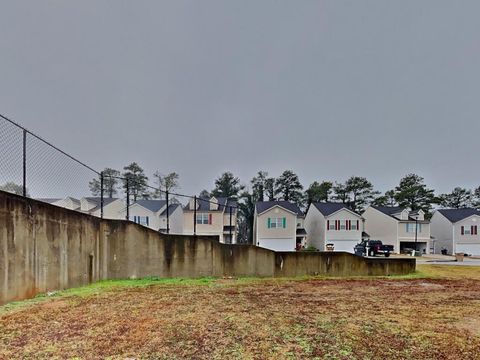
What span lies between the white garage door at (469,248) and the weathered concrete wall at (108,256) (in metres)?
29.1

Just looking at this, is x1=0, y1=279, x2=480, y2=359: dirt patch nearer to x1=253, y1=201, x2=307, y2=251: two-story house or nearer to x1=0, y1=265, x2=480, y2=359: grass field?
x1=0, y1=265, x2=480, y2=359: grass field

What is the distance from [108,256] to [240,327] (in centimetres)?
546

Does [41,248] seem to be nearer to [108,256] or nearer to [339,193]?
[108,256]

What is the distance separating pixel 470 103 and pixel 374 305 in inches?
799

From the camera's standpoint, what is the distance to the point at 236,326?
149 inches

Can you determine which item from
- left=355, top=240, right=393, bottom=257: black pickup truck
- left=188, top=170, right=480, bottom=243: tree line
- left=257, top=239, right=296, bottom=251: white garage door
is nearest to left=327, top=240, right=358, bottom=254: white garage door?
left=355, top=240, right=393, bottom=257: black pickup truck

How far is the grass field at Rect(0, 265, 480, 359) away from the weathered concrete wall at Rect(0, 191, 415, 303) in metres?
0.56

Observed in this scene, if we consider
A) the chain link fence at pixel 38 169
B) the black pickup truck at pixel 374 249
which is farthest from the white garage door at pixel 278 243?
the chain link fence at pixel 38 169

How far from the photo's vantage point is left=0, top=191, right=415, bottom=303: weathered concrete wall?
5.05 m

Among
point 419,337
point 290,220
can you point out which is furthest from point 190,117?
point 419,337

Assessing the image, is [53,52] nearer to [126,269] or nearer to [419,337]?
[126,269]

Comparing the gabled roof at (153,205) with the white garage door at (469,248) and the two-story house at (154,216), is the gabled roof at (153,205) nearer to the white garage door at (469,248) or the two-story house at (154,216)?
the two-story house at (154,216)

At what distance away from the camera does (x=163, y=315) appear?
4.28 meters

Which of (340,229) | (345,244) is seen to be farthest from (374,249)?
(340,229)
